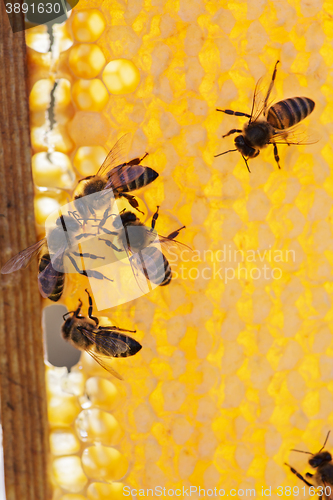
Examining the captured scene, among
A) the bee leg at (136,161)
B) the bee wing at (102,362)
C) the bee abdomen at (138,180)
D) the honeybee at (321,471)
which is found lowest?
the honeybee at (321,471)

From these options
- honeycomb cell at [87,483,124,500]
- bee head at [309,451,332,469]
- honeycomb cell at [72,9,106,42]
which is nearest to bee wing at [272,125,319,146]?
honeycomb cell at [72,9,106,42]

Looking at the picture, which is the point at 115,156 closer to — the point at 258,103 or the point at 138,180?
the point at 138,180

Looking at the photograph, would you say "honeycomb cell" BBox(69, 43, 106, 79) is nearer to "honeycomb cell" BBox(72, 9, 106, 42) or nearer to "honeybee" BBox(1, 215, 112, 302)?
"honeycomb cell" BBox(72, 9, 106, 42)

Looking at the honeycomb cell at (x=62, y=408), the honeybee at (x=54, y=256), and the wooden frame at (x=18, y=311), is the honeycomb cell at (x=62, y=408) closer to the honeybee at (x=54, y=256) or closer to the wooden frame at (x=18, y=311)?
the wooden frame at (x=18, y=311)

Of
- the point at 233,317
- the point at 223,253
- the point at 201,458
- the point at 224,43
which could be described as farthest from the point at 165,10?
the point at 201,458

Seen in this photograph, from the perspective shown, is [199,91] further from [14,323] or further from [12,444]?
[12,444]

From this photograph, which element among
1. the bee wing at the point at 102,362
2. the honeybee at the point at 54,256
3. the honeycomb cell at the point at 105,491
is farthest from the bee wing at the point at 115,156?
the honeycomb cell at the point at 105,491
